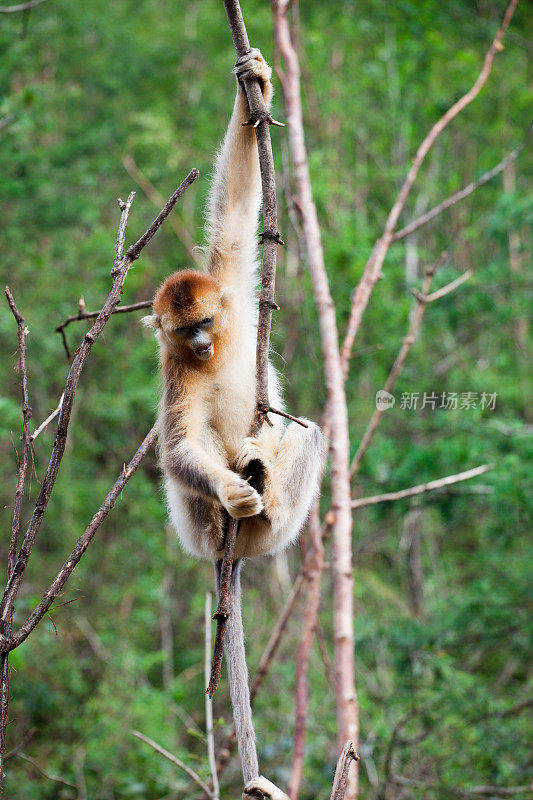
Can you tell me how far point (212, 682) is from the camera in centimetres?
221

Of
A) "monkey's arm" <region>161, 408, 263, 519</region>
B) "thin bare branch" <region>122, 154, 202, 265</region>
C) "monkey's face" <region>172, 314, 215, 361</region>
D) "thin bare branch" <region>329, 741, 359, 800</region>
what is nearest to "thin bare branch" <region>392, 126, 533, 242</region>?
"monkey's face" <region>172, 314, 215, 361</region>

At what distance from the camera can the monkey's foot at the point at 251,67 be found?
9.66ft

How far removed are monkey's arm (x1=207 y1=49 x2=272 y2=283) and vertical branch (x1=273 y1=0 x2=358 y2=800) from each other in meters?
0.79

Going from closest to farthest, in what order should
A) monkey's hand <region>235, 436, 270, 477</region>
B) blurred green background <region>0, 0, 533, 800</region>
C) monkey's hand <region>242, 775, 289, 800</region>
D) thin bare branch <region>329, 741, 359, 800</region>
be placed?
1. thin bare branch <region>329, 741, 359, 800</region>
2. monkey's hand <region>242, 775, 289, 800</region>
3. monkey's hand <region>235, 436, 270, 477</region>
4. blurred green background <region>0, 0, 533, 800</region>

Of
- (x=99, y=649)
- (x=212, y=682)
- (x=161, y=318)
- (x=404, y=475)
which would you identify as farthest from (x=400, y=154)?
(x=212, y=682)

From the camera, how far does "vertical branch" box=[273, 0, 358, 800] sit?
12.2 ft

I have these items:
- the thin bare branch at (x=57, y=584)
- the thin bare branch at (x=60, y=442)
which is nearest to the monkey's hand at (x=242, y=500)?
the thin bare branch at (x=57, y=584)

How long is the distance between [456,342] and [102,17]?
9323 millimetres

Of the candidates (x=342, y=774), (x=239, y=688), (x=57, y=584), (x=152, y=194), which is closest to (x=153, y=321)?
(x=57, y=584)

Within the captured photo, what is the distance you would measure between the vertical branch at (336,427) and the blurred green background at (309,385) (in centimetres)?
66

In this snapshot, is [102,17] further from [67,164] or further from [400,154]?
[400,154]

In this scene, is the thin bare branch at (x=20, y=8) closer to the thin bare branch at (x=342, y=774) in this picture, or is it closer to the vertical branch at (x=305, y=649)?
the vertical branch at (x=305, y=649)

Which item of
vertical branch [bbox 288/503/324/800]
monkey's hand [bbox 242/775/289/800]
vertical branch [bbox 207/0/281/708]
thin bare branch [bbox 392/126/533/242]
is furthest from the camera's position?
thin bare branch [bbox 392/126/533/242]

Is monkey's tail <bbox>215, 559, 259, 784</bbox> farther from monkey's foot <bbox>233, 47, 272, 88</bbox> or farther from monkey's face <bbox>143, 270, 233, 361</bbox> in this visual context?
monkey's foot <bbox>233, 47, 272, 88</bbox>
